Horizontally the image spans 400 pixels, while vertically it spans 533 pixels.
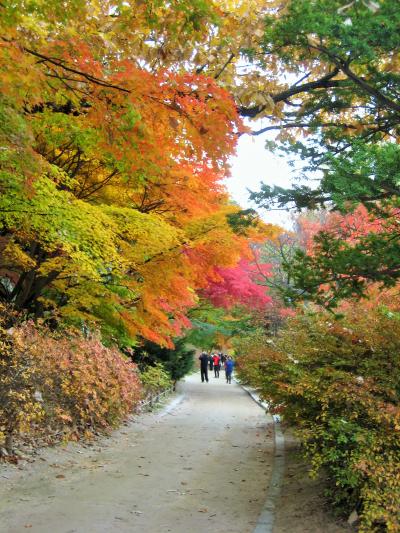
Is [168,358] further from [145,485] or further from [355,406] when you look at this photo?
[355,406]

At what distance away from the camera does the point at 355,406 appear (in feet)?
16.9

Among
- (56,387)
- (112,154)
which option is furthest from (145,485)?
(112,154)

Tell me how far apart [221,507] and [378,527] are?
230 cm

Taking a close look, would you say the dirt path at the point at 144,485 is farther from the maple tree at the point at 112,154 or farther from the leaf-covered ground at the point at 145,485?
the maple tree at the point at 112,154

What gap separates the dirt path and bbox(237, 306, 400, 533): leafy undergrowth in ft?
3.92

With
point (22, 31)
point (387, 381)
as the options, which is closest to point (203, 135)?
point (22, 31)

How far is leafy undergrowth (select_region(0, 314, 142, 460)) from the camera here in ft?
22.2

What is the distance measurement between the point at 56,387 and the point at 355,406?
4.74 meters

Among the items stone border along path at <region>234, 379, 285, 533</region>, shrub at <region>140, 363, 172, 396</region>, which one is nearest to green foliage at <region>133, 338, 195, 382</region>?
shrub at <region>140, 363, 172, 396</region>

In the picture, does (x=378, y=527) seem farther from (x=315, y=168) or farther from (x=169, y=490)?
(x=315, y=168)

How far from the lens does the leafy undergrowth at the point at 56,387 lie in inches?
266

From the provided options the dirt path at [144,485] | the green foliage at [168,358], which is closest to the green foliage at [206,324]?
the green foliage at [168,358]

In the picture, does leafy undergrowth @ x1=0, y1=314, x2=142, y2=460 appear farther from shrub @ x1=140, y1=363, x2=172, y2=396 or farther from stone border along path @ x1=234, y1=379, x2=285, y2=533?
shrub @ x1=140, y1=363, x2=172, y2=396

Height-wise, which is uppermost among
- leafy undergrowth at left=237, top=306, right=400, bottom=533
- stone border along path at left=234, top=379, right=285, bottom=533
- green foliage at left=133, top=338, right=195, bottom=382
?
green foliage at left=133, top=338, right=195, bottom=382
